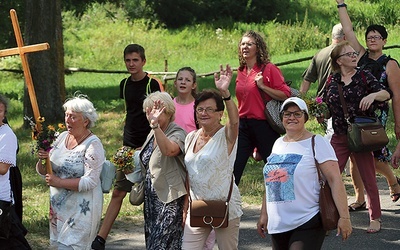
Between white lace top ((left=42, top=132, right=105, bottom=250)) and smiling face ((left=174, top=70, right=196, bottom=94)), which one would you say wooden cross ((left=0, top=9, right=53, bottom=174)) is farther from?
smiling face ((left=174, top=70, right=196, bottom=94))

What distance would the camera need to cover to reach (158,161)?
7.52 metres

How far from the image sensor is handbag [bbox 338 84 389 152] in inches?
343

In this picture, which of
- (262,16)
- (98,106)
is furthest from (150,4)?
(98,106)

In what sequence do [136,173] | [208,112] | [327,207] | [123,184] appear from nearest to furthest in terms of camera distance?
[327,207] → [208,112] → [136,173] → [123,184]

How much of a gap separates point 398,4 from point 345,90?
32229 millimetres

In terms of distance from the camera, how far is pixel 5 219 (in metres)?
7.56

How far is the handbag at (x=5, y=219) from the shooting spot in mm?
7535

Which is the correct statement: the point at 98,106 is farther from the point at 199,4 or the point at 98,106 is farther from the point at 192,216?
the point at 199,4

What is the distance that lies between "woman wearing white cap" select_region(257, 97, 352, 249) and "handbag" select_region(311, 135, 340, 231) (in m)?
0.03

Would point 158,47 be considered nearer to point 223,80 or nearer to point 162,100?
point 162,100

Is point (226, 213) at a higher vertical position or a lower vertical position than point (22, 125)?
higher

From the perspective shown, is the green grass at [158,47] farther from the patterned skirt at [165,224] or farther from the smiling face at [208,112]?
the smiling face at [208,112]

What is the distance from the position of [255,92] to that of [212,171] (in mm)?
2204

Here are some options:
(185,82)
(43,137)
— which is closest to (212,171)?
(43,137)
